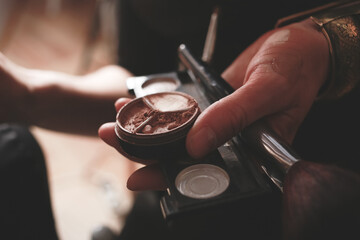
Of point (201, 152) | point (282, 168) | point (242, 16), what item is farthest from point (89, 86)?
point (282, 168)

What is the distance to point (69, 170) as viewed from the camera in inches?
61.7

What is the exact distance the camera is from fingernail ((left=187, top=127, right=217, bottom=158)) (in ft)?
1.52

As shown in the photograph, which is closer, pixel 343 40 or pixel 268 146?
pixel 268 146

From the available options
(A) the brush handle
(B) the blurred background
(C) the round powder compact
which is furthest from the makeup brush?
(B) the blurred background

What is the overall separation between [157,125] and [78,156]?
1.23 m

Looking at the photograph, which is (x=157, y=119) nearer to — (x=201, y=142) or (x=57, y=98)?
(x=201, y=142)

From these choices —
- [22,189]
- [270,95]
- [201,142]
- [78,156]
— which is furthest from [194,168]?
[78,156]

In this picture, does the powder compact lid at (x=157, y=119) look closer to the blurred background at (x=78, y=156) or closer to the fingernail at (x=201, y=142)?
the fingernail at (x=201, y=142)

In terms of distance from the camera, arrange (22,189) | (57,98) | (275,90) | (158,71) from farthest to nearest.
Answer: (158,71)
(57,98)
(22,189)
(275,90)

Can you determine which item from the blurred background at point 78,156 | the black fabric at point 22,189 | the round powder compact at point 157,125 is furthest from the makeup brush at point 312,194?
the blurred background at point 78,156

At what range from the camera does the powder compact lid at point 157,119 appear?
48 cm

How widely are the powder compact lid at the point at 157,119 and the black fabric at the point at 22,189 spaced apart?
40 cm

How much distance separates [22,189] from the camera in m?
0.79

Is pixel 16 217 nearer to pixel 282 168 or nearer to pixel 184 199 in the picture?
pixel 184 199
